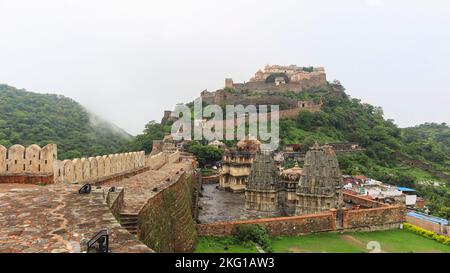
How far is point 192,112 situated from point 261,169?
40841mm

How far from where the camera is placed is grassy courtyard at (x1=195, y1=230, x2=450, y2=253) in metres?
19.8

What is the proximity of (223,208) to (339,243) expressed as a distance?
879 centimetres

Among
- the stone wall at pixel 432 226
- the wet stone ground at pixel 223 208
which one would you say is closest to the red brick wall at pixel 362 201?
the stone wall at pixel 432 226

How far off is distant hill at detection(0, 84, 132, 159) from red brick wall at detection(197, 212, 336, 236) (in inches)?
759

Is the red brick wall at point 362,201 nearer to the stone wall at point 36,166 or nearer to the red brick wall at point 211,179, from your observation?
the red brick wall at point 211,179

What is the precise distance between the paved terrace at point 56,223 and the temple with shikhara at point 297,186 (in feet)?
64.3

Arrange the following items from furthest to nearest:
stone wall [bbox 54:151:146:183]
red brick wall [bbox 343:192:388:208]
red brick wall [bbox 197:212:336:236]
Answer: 1. red brick wall [bbox 343:192:388:208]
2. red brick wall [bbox 197:212:336:236]
3. stone wall [bbox 54:151:146:183]

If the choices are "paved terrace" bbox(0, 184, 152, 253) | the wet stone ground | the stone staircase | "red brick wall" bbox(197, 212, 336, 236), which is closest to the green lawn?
"red brick wall" bbox(197, 212, 336, 236)

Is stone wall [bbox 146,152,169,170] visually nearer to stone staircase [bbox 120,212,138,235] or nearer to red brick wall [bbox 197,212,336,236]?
red brick wall [bbox 197,212,336,236]

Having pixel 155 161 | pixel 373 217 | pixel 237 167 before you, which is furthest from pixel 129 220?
pixel 237 167

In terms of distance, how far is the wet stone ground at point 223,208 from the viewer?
82.5 feet

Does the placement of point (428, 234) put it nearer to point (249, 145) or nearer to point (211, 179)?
point (249, 145)

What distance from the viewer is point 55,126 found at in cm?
4516

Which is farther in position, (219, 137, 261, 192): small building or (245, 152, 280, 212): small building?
(219, 137, 261, 192): small building
